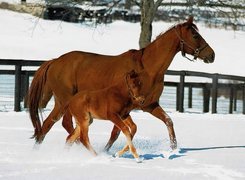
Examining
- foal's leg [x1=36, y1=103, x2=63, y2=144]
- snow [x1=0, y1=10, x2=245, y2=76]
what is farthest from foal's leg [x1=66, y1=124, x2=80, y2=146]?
snow [x1=0, y1=10, x2=245, y2=76]

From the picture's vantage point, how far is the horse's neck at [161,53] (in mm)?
7609

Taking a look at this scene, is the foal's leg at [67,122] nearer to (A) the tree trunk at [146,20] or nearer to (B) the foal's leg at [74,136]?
(B) the foal's leg at [74,136]

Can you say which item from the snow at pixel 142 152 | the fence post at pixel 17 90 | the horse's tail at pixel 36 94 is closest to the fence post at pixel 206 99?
the snow at pixel 142 152

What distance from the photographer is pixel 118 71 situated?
25.3 feet

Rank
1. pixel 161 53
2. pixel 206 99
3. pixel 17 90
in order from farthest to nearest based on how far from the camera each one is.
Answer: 1. pixel 206 99
2. pixel 17 90
3. pixel 161 53

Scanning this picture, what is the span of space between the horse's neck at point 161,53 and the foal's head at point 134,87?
24.8 inches

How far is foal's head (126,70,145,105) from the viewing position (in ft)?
22.6

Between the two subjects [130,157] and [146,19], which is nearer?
[130,157]

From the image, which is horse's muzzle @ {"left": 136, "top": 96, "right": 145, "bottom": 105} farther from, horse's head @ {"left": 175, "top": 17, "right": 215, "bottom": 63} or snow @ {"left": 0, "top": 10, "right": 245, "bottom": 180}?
horse's head @ {"left": 175, "top": 17, "right": 215, "bottom": 63}

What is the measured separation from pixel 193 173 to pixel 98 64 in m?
2.34

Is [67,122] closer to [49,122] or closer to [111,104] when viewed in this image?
[49,122]

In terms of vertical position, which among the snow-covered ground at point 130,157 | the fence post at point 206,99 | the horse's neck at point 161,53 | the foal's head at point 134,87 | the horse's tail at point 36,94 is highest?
the horse's neck at point 161,53

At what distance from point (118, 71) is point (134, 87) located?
2.88ft

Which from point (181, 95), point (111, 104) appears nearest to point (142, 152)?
point (111, 104)
